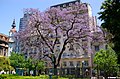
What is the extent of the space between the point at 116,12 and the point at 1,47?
41081 mm

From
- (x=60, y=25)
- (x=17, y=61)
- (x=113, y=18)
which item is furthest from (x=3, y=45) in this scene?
(x=113, y=18)

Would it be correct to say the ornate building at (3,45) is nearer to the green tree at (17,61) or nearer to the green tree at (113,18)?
the green tree at (17,61)

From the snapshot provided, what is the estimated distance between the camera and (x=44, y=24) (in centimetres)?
2956

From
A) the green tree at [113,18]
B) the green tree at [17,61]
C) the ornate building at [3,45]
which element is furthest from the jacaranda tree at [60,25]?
the green tree at [17,61]

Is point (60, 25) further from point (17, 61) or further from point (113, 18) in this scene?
point (17, 61)

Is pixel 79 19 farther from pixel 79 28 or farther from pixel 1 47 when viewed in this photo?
pixel 1 47

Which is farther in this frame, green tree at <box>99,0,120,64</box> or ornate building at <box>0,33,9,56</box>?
ornate building at <box>0,33,9,56</box>

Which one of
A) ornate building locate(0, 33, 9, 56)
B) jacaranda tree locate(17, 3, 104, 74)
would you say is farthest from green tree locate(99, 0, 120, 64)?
ornate building locate(0, 33, 9, 56)

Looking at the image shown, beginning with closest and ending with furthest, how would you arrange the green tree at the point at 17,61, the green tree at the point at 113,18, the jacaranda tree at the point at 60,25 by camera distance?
the green tree at the point at 113,18, the jacaranda tree at the point at 60,25, the green tree at the point at 17,61

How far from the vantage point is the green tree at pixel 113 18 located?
46.9 ft

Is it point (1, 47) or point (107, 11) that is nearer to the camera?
point (107, 11)

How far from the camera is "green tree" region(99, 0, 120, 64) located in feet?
46.9

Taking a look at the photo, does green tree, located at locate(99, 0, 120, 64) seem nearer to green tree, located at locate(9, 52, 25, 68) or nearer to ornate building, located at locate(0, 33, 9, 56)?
ornate building, located at locate(0, 33, 9, 56)

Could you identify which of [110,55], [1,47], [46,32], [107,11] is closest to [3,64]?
[46,32]
